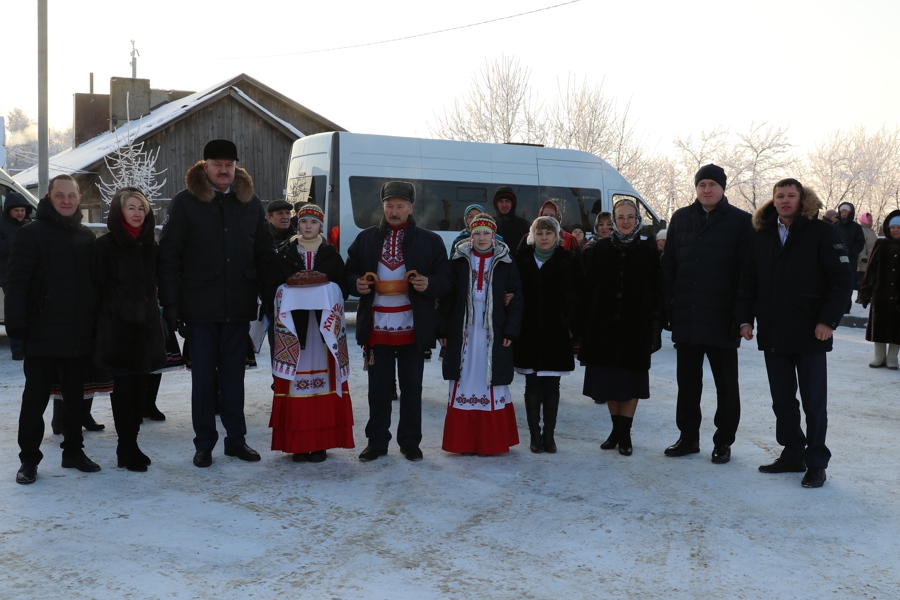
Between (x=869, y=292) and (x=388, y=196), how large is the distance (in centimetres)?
709

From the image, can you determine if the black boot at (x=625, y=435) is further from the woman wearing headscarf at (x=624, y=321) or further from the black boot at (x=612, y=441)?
the black boot at (x=612, y=441)

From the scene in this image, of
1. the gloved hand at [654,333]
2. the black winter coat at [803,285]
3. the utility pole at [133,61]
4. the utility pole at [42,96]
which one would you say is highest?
the utility pole at [133,61]

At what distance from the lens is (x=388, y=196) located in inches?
226

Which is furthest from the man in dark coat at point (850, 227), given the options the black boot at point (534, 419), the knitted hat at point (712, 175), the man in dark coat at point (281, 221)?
the man in dark coat at point (281, 221)

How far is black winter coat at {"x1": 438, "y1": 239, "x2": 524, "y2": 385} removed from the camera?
585cm

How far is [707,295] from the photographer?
5.68 m

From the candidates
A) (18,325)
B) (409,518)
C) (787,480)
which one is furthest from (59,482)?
(787,480)

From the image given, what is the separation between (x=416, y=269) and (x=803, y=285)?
8.07ft

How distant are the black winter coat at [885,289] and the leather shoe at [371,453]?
6.97 meters

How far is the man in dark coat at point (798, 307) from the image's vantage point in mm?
5211

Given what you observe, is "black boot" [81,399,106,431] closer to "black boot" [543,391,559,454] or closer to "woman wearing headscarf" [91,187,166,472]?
"woman wearing headscarf" [91,187,166,472]

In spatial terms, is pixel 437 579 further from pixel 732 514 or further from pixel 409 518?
pixel 732 514

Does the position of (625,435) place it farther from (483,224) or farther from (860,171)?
(860,171)

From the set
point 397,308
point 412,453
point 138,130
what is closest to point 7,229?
point 397,308
